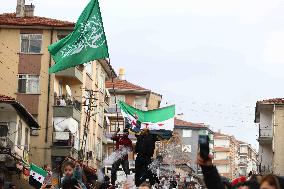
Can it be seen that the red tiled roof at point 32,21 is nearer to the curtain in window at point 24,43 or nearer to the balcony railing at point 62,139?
the curtain in window at point 24,43

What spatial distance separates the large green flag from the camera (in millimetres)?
18672

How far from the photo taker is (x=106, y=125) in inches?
2810

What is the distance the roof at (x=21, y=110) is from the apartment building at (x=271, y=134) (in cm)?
2561

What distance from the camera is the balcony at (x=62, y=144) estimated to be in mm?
47938

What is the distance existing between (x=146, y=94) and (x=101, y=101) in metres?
20.1

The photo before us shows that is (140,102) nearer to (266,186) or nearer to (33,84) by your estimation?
(33,84)

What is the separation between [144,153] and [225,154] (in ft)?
509

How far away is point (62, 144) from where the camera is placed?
158ft

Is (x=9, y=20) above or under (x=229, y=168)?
above

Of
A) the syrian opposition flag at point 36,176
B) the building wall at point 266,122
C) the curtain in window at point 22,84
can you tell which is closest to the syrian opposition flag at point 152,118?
the syrian opposition flag at point 36,176

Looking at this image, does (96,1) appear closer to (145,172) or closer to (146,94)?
(145,172)

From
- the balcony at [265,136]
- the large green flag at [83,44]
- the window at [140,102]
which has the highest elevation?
the window at [140,102]

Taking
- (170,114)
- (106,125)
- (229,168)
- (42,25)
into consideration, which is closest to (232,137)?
(229,168)

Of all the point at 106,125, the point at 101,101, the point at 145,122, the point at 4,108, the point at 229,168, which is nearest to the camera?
the point at 145,122
